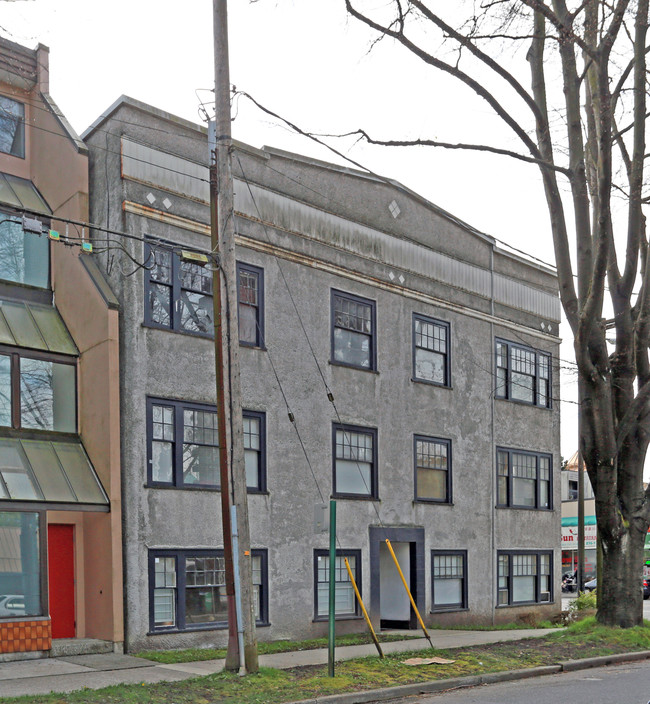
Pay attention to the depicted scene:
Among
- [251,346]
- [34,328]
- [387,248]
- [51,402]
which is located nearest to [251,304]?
[251,346]

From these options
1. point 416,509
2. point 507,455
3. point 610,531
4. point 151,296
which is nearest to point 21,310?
point 151,296

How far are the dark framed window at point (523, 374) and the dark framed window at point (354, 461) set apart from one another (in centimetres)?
568

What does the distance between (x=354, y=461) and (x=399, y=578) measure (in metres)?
3.42

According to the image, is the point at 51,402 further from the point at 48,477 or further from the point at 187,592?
the point at 187,592

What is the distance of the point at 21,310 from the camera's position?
17141 millimetres

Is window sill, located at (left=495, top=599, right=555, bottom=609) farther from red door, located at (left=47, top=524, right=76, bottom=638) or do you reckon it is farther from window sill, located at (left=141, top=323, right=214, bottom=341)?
red door, located at (left=47, top=524, right=76, bottom=638)

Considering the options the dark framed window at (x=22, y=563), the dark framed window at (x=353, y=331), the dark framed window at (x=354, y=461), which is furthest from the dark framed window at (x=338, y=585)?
the dark framed window at (x=22, y=563)

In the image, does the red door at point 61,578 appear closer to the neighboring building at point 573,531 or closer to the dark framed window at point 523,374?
the dark framed window at point 523,374

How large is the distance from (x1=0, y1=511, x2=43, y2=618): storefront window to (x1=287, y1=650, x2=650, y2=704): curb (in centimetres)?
581

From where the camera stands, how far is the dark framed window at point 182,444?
55.8 ft

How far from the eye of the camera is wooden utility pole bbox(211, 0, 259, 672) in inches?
521

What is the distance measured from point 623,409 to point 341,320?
6498mm

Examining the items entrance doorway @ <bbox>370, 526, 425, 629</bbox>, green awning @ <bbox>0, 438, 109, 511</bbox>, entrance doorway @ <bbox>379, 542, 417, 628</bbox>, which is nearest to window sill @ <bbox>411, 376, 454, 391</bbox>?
entrance doorway @ <bbox>370, 526, 425, 629</bbox>

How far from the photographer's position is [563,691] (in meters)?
12.8
